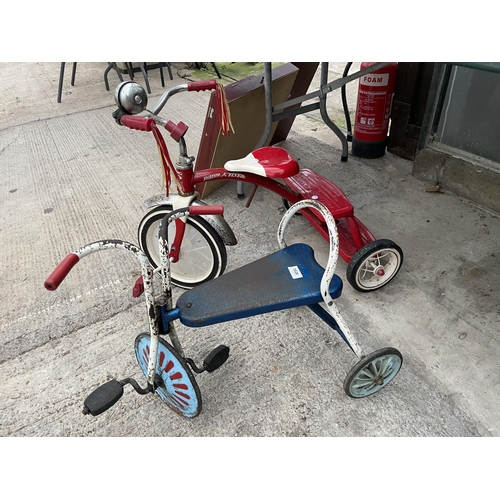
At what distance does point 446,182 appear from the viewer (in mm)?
3121

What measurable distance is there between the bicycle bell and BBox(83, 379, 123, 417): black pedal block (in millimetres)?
1244

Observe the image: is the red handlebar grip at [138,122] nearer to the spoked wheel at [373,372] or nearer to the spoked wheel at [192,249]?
the spoked wheel at [192,249]

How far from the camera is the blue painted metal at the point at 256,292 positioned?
1607mm

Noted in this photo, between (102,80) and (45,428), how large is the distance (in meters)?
5.67

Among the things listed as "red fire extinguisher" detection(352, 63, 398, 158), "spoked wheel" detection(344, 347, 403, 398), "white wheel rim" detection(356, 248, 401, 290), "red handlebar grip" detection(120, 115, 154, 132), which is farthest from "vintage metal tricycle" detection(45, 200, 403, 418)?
"red fire extinguisher" detection(352, 63, 398, 158)

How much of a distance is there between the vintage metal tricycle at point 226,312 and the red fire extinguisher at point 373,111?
6.37 feet

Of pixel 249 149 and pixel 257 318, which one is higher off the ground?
pixel 249 149

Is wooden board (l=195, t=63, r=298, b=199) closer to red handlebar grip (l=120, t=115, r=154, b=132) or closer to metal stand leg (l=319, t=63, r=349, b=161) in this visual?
metal stand leg (l=319, t=63, r=349, b=161)

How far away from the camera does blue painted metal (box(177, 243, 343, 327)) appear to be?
5.27 feet

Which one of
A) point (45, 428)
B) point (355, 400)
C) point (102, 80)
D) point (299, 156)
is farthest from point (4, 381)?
point (102, 80)

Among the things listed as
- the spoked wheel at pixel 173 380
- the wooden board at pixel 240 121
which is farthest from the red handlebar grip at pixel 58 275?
the wooden board at pixel 240 121
